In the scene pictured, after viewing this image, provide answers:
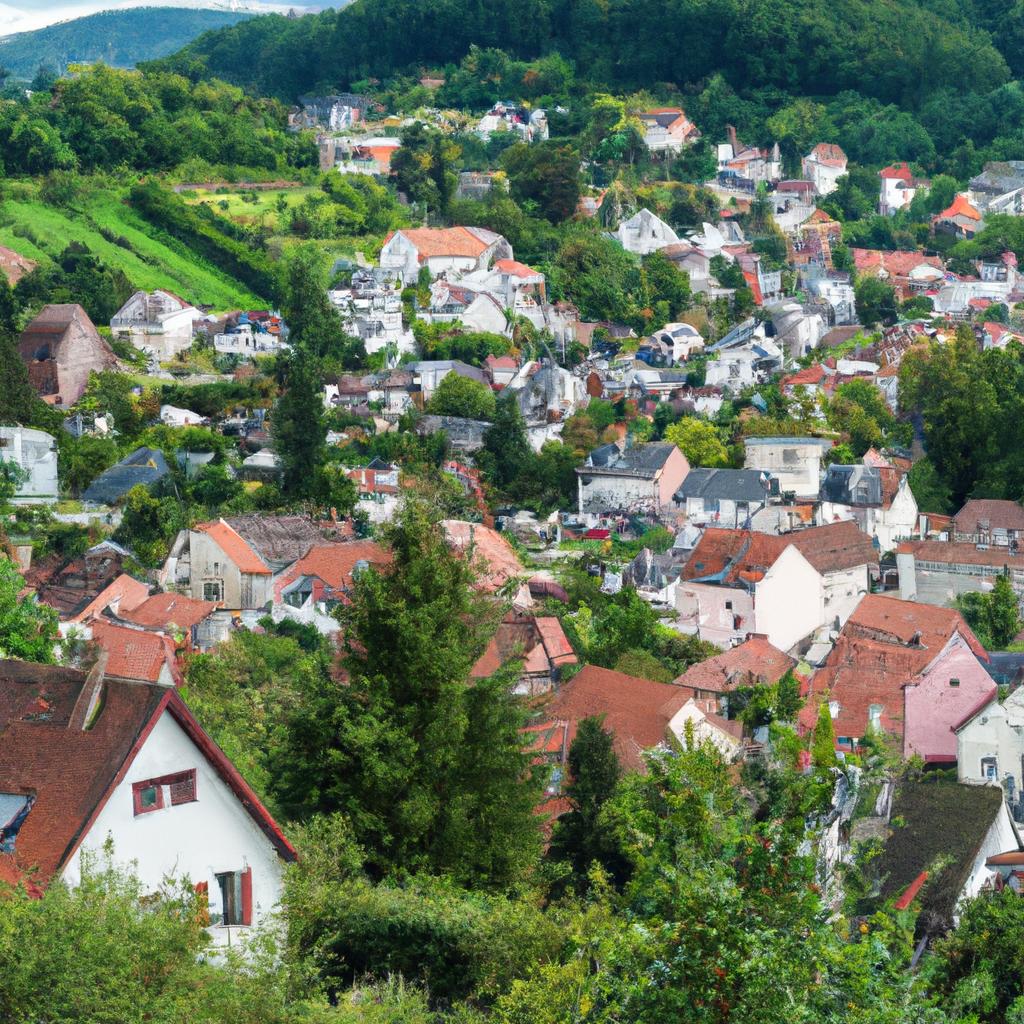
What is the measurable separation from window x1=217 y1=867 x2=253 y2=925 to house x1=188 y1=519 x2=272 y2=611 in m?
20.2

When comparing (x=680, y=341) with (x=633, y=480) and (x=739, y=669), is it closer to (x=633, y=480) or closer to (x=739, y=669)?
(x=633, y=480)

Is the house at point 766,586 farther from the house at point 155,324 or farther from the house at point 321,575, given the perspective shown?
the house at point 155,324

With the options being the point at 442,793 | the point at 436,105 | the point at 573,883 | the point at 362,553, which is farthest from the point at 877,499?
the point at 436,105

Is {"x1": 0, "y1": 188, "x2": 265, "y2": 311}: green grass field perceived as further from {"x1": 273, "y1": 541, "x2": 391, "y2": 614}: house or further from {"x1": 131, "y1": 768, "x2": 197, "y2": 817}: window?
{"x1": 131, "y1": 768, "x2": 197, "y2": 817}: window

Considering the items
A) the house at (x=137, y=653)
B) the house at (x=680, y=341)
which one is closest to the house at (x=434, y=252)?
the house at (x=680, y=341)

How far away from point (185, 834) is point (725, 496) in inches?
1090

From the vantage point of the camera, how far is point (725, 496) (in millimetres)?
36250

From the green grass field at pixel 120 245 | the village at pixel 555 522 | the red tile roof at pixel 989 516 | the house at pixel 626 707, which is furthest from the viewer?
the green grass field at pixel 120 245

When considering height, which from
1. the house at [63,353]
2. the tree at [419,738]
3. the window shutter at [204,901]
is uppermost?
the window shutter at [204,901]

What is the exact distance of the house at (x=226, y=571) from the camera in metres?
29.8

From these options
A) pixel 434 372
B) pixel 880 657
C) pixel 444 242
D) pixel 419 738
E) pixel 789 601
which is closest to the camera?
pixel 419 738

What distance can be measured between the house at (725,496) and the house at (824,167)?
93.7ft

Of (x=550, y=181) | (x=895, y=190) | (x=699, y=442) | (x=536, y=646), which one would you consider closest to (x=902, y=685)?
(x=536, y=646)

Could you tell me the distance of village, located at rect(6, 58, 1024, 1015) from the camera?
10.2 metres
